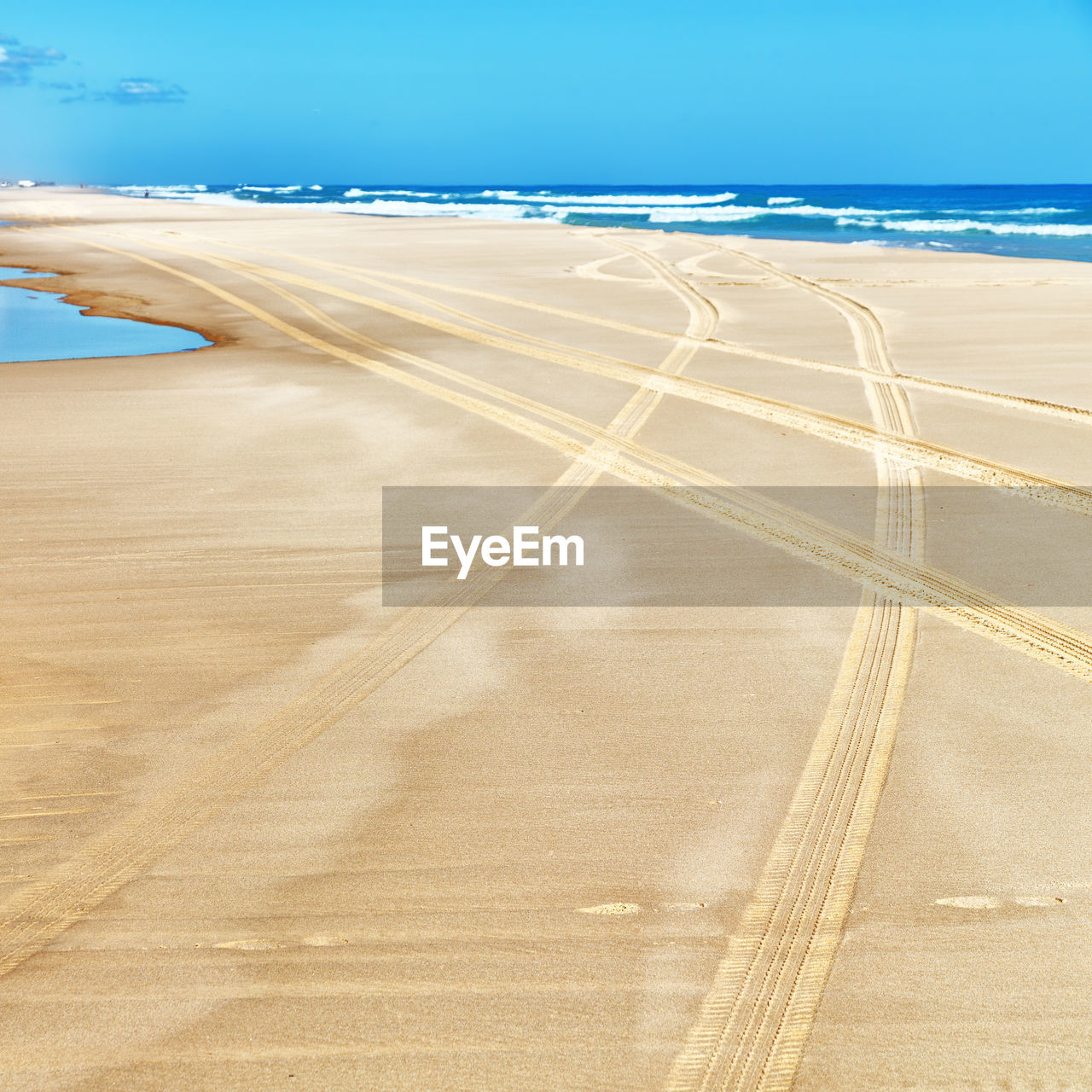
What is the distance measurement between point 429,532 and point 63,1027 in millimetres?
4026

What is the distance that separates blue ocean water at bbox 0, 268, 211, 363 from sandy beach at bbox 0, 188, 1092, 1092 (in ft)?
14.5

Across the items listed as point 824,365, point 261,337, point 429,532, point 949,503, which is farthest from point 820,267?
point 429,532

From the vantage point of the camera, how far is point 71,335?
1460 cm

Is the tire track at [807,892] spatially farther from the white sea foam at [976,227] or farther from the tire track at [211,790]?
the white sea foam at [976,227]

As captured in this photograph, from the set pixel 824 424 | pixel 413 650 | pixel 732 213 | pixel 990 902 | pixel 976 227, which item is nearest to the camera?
pixel 990 902

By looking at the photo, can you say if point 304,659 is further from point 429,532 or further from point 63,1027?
point 63,1027

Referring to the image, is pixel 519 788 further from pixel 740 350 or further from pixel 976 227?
pixel 976 227

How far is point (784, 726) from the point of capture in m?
4.21

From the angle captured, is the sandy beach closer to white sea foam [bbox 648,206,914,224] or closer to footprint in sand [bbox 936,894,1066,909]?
footprint in sand [bbox 936,894,1066,909]

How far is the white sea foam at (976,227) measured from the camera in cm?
3884

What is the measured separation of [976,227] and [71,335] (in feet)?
115

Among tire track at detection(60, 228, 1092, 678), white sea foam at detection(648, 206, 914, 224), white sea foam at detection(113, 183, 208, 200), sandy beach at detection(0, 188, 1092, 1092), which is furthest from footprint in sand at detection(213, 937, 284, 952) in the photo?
white sea foam at detection(113, 183, 208, 200)

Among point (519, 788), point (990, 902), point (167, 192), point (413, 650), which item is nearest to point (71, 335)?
point (413, 650)

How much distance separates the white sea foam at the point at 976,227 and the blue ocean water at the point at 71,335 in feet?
104
